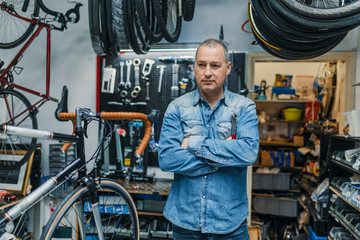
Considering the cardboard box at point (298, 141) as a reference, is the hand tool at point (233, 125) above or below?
above

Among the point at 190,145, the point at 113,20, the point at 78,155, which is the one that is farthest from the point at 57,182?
the point at 113,20

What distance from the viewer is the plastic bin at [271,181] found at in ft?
16.6

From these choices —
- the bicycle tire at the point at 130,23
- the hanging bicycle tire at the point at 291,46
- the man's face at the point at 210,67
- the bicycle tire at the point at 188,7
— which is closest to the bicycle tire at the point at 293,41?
the hanging bicycle tire at the point at 291,46

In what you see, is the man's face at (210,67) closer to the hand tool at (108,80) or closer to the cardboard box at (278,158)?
the hand tool at (108,80)

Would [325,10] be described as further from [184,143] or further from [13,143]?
[13,143]

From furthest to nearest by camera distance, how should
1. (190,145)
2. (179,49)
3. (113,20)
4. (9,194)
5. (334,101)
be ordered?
(334,101) → (179,49) → (9,194) → (113,20) → (190,145)

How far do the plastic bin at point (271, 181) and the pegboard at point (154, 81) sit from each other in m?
2.24

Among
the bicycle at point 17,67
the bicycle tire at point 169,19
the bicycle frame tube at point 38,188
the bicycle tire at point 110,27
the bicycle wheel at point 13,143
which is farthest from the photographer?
Answer: the bicycle wheel at point 13,143

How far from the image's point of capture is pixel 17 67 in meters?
3.26

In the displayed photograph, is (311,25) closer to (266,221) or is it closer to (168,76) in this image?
(168,76)

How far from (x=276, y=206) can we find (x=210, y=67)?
3.87 meters

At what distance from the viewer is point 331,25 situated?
1.49 meters

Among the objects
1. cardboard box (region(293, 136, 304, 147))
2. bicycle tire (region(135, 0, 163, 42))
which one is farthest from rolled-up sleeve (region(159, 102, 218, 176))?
cardboard box (region(293, 136, 304, 147))

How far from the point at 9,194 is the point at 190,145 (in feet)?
7.21
